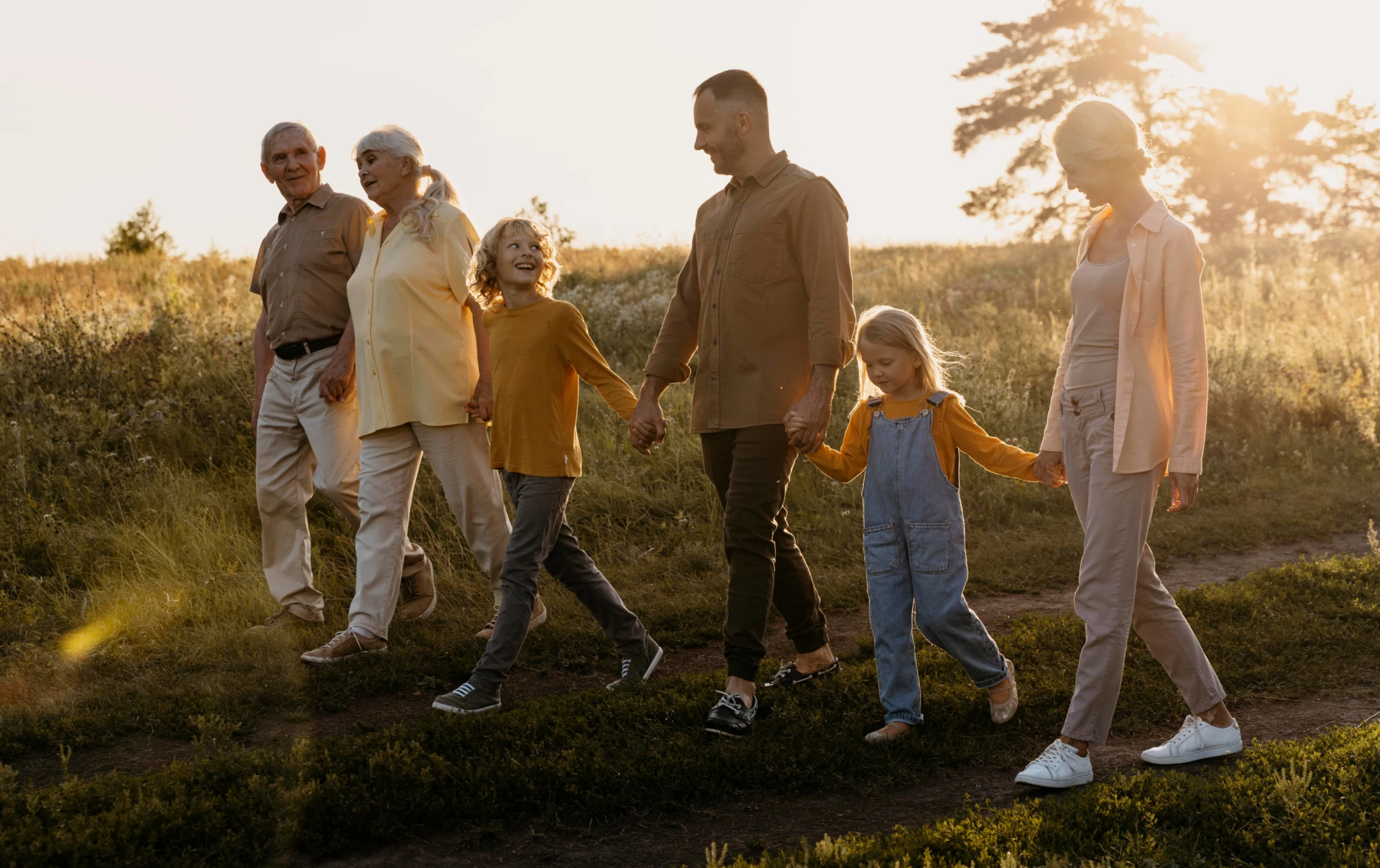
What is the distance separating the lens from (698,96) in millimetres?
4801

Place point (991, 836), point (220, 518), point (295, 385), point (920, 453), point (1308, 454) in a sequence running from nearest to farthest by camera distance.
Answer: point (991, 836)
point (920, 453)
point (295, 385)
point (220, 518)
point (1308, 454)

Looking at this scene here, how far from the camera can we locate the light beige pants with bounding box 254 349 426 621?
20.1 ft

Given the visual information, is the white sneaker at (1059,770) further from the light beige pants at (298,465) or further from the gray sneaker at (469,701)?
the light beige pants at (298,465)

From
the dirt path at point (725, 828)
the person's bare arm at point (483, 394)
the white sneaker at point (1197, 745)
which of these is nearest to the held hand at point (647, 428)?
the person's bare arm at point (483, 394)

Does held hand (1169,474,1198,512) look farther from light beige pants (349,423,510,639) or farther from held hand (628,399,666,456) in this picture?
light beige pants (349,423,510,639)

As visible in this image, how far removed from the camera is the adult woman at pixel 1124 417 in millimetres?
3859

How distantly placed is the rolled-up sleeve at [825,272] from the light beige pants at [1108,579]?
36.4 inches

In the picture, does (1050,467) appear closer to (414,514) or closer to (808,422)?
(808,422)

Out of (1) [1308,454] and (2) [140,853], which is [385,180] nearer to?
(2) [140,853]

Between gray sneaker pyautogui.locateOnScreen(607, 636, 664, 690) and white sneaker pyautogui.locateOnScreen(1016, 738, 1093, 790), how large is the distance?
1903mm

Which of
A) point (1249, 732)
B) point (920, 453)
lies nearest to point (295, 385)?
point (920, 453)

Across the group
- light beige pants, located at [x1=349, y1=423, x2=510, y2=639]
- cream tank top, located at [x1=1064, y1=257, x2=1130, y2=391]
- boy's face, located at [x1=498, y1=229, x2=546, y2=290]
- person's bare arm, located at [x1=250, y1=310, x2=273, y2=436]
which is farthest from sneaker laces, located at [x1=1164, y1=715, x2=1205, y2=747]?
person's bare arm, located at [x1=250, y1=310, x2=273, y2=436]

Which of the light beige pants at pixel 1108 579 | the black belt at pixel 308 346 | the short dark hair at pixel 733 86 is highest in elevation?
the short dark hair at pixel 733 86

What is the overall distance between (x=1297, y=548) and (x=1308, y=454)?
2.84 metres
